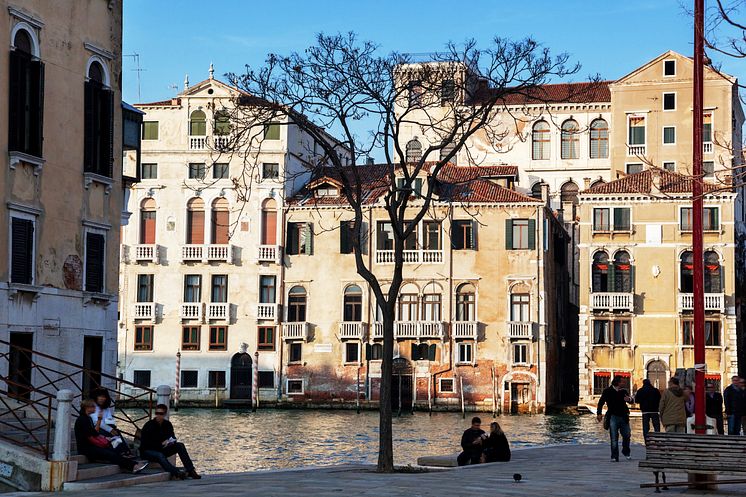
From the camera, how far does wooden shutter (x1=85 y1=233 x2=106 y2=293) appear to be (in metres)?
23.2

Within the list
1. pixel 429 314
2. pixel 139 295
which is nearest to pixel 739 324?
pixel 429 314

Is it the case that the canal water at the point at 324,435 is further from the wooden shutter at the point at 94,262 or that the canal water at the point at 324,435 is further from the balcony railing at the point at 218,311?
the wooden shutter at the point at 94,262

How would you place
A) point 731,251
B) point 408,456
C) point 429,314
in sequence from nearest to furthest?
point 408,456
point 731,251
point 429,314

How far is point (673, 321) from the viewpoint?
54.5 m

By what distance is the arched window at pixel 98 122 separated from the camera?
914 inches

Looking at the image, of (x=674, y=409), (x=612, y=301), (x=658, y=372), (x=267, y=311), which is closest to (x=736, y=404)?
(x=674, y=409)

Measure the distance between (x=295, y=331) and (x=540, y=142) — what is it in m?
16.4

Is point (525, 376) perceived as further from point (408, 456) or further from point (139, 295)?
point (408, 456)

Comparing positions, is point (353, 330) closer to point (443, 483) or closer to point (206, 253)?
point (206, 253)

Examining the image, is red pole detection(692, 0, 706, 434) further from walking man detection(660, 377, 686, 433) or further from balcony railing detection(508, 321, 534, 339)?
balcony railing detection(508, 321, 534, 339)

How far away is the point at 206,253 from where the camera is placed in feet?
194

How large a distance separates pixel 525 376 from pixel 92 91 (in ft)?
118

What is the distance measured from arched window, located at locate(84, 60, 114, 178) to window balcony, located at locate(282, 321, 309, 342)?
34534 millimetres

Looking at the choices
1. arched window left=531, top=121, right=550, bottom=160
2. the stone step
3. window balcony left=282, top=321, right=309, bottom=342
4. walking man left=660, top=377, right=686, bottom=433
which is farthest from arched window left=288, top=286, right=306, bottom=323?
the stone step
